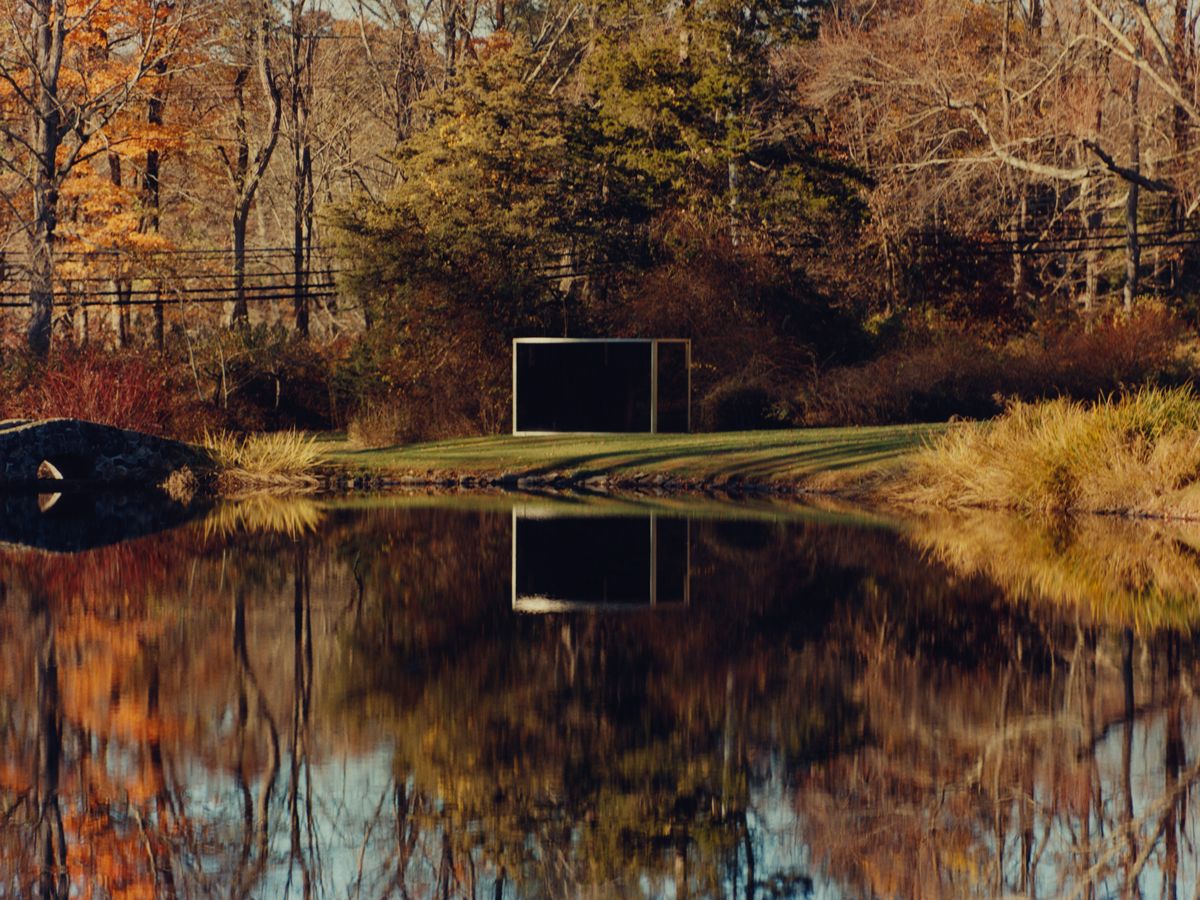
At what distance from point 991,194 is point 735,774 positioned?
41654 mm

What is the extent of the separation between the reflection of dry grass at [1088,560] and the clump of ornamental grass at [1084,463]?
28.9 inches

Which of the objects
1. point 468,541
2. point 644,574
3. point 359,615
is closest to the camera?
point 359,615

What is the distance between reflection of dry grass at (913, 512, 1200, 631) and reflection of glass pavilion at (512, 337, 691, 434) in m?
13.2

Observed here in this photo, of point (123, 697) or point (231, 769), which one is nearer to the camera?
point (231, 769)

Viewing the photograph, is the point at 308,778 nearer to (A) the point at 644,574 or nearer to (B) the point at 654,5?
(A) the point at 644,574

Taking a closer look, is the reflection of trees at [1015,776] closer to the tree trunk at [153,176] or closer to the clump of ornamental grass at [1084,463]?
the clump of ornamental grass at [1084,463]

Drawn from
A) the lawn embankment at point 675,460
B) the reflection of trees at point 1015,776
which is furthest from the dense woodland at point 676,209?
the reflection of trees at point 1015,776

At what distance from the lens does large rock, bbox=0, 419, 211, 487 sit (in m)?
26.3

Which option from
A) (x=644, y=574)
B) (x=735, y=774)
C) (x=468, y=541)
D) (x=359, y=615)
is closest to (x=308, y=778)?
(x=735, y=774)

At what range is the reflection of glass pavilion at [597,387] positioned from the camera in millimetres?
34688

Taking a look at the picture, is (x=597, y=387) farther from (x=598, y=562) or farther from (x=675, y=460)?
(x=598, y=562)

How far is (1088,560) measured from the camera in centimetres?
1686

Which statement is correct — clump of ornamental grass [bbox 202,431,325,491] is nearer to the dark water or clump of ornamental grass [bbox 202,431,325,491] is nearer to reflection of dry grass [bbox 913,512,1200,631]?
the dark water

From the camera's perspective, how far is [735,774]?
8.24m
